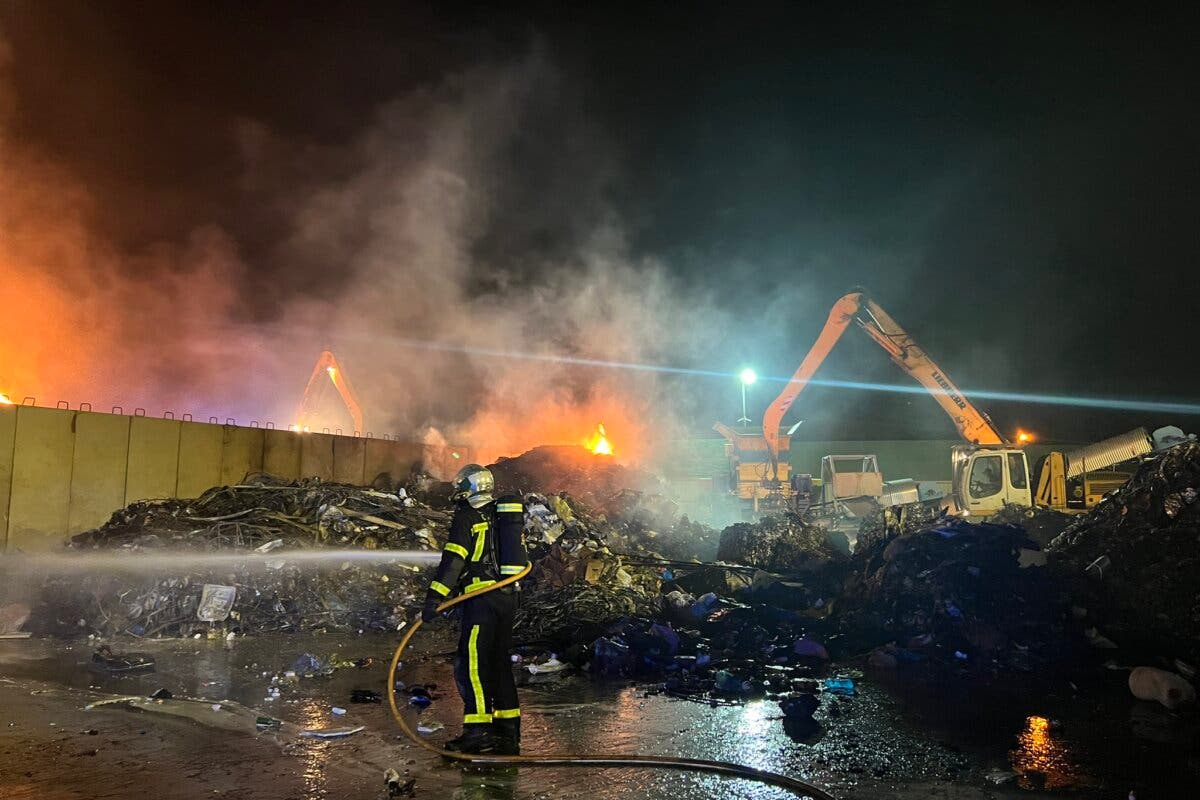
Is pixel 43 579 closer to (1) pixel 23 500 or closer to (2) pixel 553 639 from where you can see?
(1) pixel 23 500

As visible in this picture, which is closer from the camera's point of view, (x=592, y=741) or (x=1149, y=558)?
(x=592, y=741)

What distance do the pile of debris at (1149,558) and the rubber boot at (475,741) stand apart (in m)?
6.02

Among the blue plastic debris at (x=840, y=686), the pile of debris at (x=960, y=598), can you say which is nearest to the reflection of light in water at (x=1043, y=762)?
the blue plastic debris at (x=840, y=686)

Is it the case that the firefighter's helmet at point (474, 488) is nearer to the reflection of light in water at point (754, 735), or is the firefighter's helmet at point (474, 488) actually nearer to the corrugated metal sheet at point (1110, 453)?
the reflection of light in water at point (754, 735)

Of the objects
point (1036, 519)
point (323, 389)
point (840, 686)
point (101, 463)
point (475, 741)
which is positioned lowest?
point (840, 686)

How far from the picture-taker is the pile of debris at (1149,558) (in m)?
6.92

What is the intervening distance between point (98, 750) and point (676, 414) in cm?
2672

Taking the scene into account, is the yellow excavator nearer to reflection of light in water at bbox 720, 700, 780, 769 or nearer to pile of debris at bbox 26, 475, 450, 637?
pile of debris at bbox 26, 475, 450, 637

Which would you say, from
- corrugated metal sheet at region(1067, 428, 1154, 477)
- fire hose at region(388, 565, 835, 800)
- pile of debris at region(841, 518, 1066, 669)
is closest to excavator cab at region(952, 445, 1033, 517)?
corrugated metal sheet at region(1067, 428, 1154, 477)

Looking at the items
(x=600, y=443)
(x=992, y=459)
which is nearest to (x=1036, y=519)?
(x=992, y=459)

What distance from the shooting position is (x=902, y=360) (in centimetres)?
1791

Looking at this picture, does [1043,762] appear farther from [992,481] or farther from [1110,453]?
[1110,453]

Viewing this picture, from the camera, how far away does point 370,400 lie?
1018 inches

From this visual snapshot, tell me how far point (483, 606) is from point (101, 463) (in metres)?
10.3
